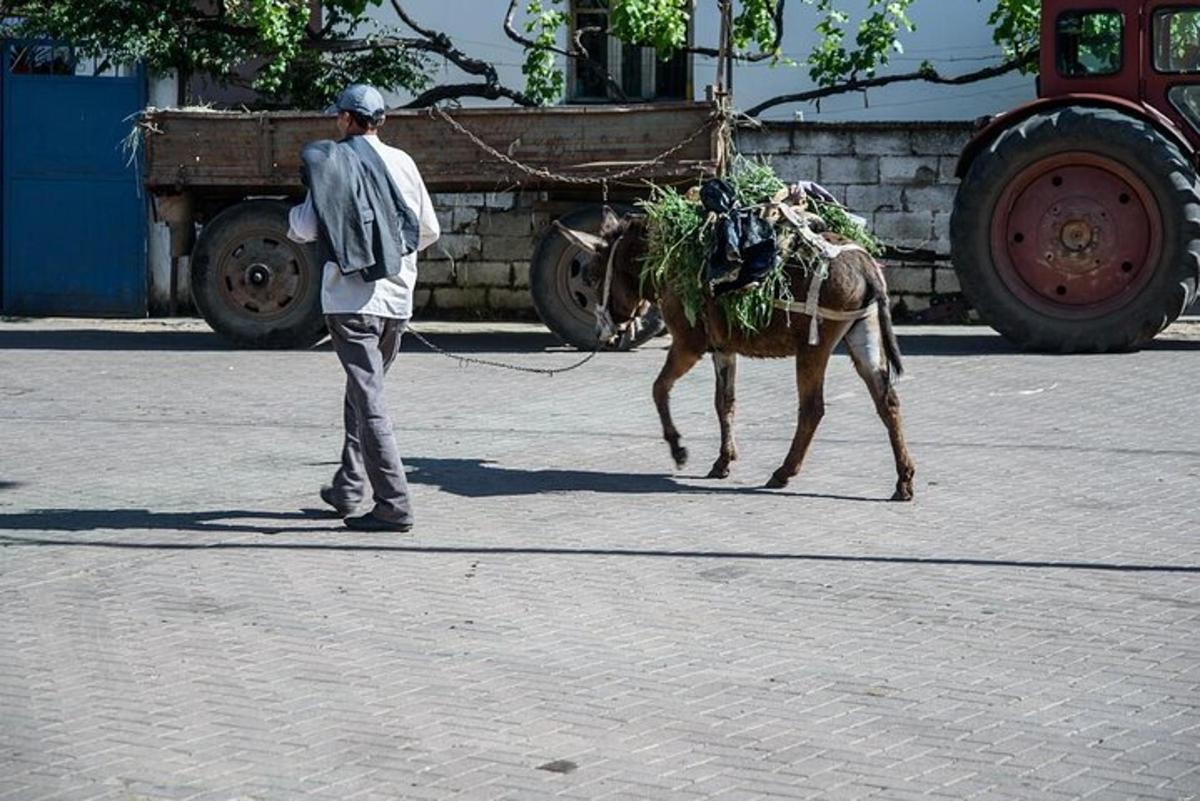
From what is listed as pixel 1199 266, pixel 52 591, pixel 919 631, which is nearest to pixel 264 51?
pixel 1199 266

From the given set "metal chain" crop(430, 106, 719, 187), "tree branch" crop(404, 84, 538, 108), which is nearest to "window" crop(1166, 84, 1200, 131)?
"metal chain" crop(430, 106, 719, 187)

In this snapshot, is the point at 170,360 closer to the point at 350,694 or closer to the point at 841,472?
the point at 841,472

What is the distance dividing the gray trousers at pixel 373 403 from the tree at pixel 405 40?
953cm

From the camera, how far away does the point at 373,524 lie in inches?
369

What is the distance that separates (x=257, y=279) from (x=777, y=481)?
7223 millimetres

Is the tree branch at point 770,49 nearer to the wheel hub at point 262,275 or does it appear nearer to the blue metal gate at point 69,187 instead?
the wheel hub at point 262,275

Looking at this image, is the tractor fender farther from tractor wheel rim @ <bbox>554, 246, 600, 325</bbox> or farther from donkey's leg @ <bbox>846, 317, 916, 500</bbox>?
donkey's leg @ <bbox>846, 317, 916, 500</bbox>

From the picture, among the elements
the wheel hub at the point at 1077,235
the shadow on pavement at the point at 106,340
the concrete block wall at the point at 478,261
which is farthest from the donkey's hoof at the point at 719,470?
the concrete block wall at the point at 478,261

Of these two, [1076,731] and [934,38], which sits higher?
[934,38]

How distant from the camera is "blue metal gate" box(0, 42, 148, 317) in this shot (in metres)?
19.0

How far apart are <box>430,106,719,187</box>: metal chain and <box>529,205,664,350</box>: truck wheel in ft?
1.31

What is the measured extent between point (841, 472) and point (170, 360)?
6.93 meters

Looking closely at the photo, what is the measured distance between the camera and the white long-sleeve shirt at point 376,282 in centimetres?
914

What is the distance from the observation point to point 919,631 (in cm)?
759
